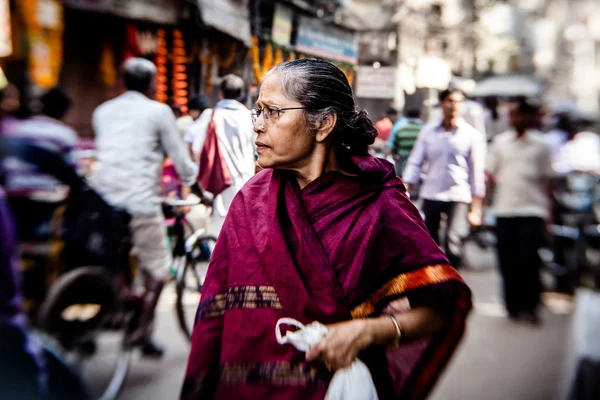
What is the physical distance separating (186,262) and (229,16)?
5.36 metres

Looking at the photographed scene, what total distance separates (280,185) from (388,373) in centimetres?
59

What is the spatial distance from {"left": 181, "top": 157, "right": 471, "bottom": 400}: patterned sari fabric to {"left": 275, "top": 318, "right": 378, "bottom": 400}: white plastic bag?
0.04m

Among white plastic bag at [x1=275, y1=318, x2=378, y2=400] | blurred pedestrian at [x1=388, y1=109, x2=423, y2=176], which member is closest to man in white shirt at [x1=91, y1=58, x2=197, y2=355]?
white plastic bag at [x1=275, y1=318, x2=378, y2=400]

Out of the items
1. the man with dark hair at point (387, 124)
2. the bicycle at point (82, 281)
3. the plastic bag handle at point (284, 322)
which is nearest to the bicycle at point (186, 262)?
the bicycle at point (82, 281)

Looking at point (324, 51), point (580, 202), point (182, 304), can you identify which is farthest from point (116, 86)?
point (580, 202)

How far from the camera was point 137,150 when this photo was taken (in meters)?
3.82

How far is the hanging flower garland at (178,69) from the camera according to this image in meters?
8.80

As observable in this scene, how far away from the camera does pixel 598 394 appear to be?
9.52 feet

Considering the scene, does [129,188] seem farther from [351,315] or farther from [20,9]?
[20,9]

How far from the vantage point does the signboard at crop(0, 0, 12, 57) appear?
20.0ft

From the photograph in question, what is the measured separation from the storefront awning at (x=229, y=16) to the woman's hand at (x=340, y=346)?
6890 millimetres

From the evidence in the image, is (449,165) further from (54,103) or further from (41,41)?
(41,41)

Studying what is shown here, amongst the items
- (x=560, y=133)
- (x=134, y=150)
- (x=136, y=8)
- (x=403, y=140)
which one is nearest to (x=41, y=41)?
(x=136, y=8)

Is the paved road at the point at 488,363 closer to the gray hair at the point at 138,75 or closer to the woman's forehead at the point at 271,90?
the gray hair at the point at 138,75
